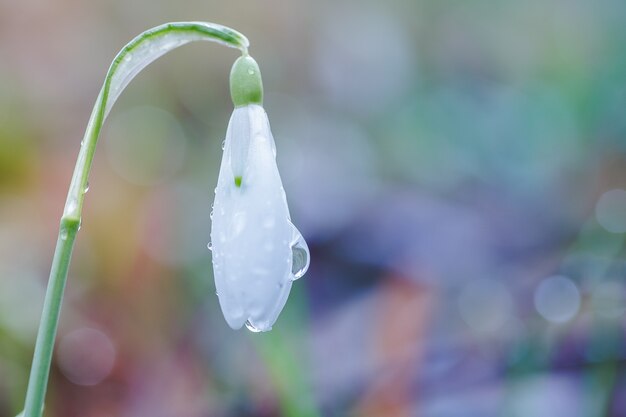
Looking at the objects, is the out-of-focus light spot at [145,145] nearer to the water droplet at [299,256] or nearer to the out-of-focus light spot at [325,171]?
the out-of-focus light spot at [325,171]

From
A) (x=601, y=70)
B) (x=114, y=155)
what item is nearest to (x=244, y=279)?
(x=114, y=155)

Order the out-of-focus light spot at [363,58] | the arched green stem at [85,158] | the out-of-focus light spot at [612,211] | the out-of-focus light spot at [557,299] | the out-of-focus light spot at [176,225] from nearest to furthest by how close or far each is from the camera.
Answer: the arched green stem at [85,158] → the out-of-focus light spot at [557,299] → the out-of-focus light spot at [176,225] → the out-of-focus light spot at [612,211] → the out-of-focus light spot at [363,58]

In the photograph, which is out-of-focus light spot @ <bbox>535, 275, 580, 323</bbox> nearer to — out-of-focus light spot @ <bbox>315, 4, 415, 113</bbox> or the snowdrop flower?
the snowdrop flower

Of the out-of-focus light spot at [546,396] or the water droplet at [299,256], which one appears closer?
the water droplet at [299,256]

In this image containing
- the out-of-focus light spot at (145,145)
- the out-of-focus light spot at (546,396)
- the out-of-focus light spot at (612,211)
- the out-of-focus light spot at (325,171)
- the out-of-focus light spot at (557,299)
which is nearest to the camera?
the out-of-focus light spot at (546,396)

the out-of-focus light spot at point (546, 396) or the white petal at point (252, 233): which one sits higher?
the out-of-focus light spot at point (546, 396)

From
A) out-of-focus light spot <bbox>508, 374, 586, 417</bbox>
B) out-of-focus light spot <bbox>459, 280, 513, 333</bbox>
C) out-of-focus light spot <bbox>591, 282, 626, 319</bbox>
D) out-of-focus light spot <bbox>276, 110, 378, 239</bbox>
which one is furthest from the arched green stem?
out-of-focus light spot <bbox>276, 110, 378, 239</bbox>

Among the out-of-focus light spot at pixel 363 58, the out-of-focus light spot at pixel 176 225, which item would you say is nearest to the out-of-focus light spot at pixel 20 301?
the out-of-focus light spot at pixel 176 225
